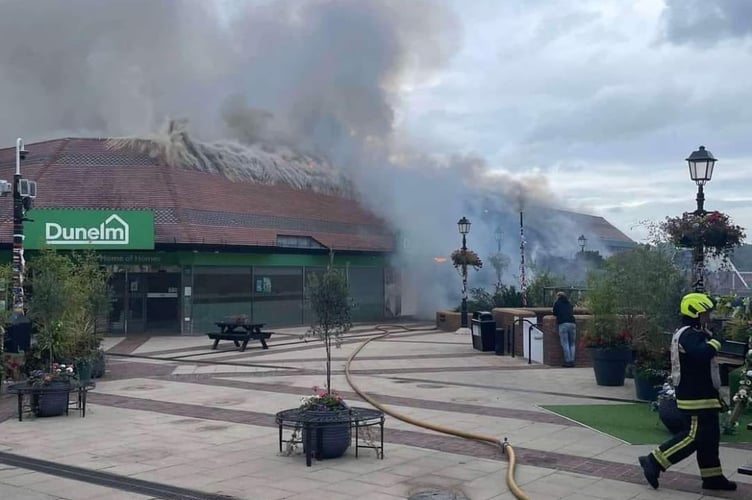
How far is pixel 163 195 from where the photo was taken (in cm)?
3044

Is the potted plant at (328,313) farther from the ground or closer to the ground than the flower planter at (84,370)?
farther from the ground

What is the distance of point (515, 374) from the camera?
16.5m

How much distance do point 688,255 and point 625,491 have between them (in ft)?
23.8

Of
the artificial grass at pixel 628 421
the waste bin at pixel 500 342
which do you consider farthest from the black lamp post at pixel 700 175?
the waste bin at pixel 500 342

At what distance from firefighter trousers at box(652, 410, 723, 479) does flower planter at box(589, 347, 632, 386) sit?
7190 mm

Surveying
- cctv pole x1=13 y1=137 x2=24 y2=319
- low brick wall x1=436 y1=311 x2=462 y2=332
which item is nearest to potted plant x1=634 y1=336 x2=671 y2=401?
cctv pole x1=13 y1=137 x2=24 y2=319

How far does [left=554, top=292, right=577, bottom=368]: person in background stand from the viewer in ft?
56.8

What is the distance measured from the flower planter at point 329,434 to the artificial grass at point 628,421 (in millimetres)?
3735

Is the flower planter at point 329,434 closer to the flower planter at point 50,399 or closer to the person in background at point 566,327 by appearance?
the flower planter at point 50,399

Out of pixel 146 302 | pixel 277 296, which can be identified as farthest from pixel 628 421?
pixel 277 296

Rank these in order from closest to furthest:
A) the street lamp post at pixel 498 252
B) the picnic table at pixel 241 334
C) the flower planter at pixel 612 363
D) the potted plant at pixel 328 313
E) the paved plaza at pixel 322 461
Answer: the paved plaza at pixel 322 461 → the potted plant at pixel 328 313 → the flower planter at pixel 612 363 → the picnic table at pixel 241 334 → the street lamp post at pixel 498 252

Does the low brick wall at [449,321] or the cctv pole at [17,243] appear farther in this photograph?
the low brick wall at [449,321]

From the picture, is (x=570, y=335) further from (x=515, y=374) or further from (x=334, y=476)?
(x=334, y=476)

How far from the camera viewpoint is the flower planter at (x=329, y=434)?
831cm
